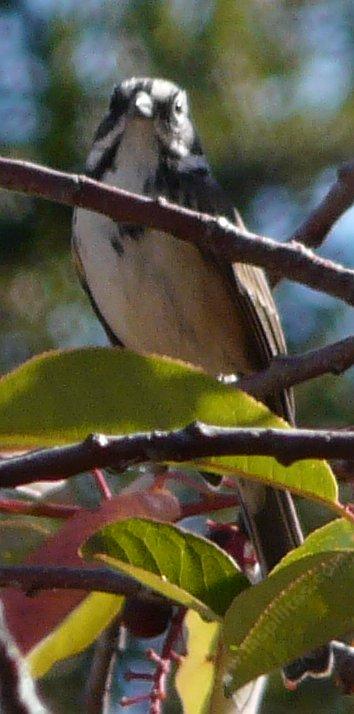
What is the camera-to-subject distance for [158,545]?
1126 millimetres

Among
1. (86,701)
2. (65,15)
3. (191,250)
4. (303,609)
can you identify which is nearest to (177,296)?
(191,250)

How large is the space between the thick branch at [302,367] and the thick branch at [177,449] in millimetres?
448

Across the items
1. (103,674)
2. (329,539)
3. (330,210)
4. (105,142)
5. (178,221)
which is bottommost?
(105,142)

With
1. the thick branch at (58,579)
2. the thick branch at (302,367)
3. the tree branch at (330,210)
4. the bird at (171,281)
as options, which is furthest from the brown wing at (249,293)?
the thick branch at (58,579)

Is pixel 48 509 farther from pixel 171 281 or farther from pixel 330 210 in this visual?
pixel 171 281

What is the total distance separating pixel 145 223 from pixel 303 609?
0.29m

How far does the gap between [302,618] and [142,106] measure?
68.3 inches

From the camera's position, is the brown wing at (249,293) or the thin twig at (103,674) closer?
the thin twig at (103,674)

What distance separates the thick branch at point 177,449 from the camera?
31.3 inches

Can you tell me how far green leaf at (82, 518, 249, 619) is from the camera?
1.11 meters

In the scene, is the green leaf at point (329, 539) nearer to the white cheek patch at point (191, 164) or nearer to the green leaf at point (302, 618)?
the green leaf at point (302, 618)

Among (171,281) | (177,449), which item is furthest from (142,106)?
(177,449)

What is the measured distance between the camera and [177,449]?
2.61ft

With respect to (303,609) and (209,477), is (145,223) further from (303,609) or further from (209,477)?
(209,477)
